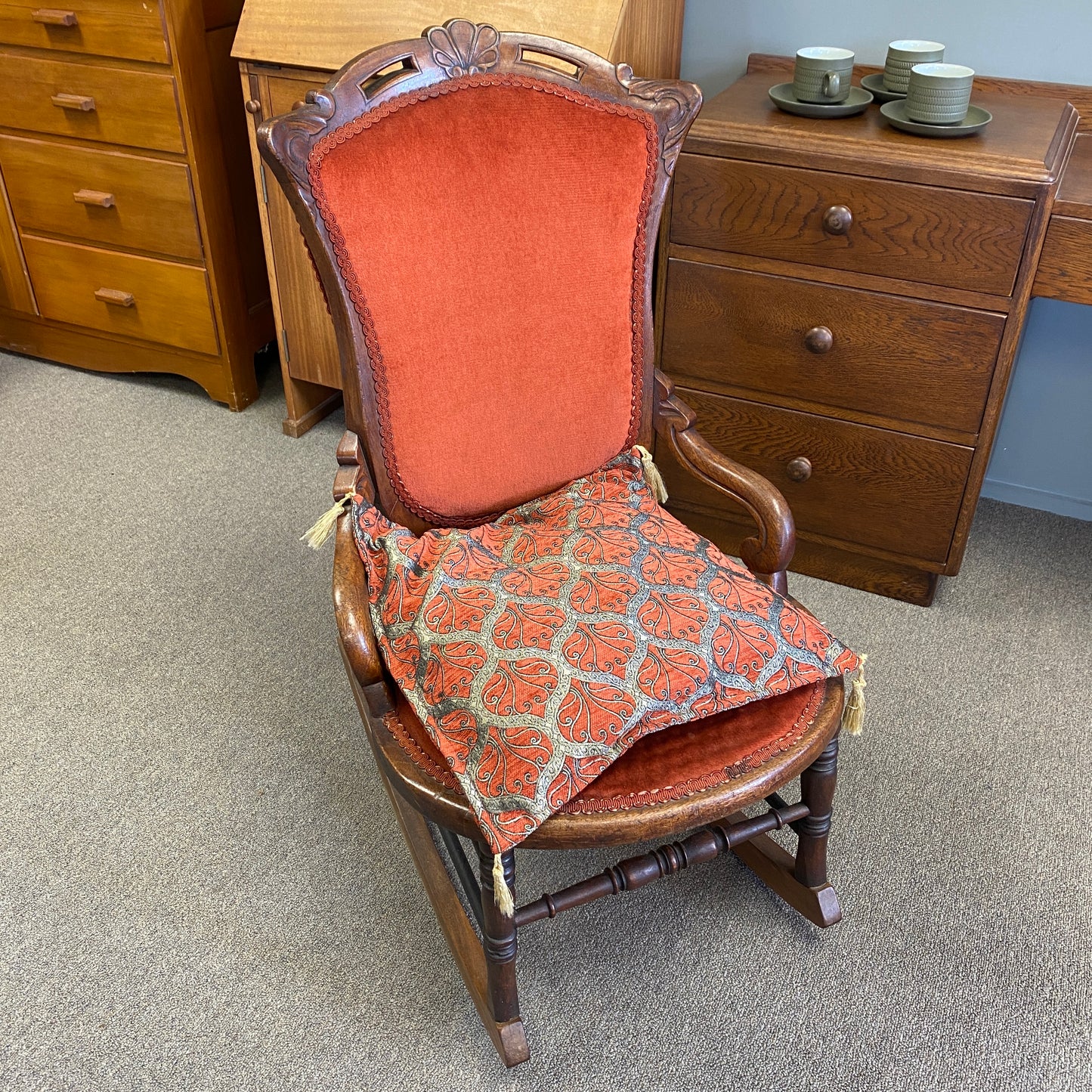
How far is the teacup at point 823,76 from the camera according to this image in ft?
6.00

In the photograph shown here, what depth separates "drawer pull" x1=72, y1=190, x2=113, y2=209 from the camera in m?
2.51

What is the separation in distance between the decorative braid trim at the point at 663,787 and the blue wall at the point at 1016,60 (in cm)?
132

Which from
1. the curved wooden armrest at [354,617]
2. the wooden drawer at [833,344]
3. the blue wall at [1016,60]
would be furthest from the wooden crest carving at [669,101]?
the blue wall at [1016,60]

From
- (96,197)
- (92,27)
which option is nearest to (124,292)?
(96,197)

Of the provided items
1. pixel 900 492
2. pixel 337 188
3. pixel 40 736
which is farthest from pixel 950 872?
pixel 40 736

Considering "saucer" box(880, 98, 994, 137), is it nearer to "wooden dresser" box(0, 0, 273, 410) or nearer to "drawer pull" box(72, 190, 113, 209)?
"wooden dresser" box(0, 0, 273, 410)

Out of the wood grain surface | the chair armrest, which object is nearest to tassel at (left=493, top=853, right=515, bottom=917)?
the chair armrest

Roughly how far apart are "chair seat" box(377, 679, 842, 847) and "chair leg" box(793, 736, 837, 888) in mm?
85

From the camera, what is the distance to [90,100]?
Answer: 7.83ft

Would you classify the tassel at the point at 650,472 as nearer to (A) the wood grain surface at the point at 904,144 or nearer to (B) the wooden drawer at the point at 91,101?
(A) the wood grain surface at the point at 904,144

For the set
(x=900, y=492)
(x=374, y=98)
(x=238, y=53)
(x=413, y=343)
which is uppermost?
(x=374, y=98)

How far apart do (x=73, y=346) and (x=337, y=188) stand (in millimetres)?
1911

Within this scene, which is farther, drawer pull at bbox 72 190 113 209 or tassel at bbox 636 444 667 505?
drawer pull at bbox 72 190 113 209

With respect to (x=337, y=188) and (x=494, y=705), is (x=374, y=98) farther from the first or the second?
(x=494, y=705)
